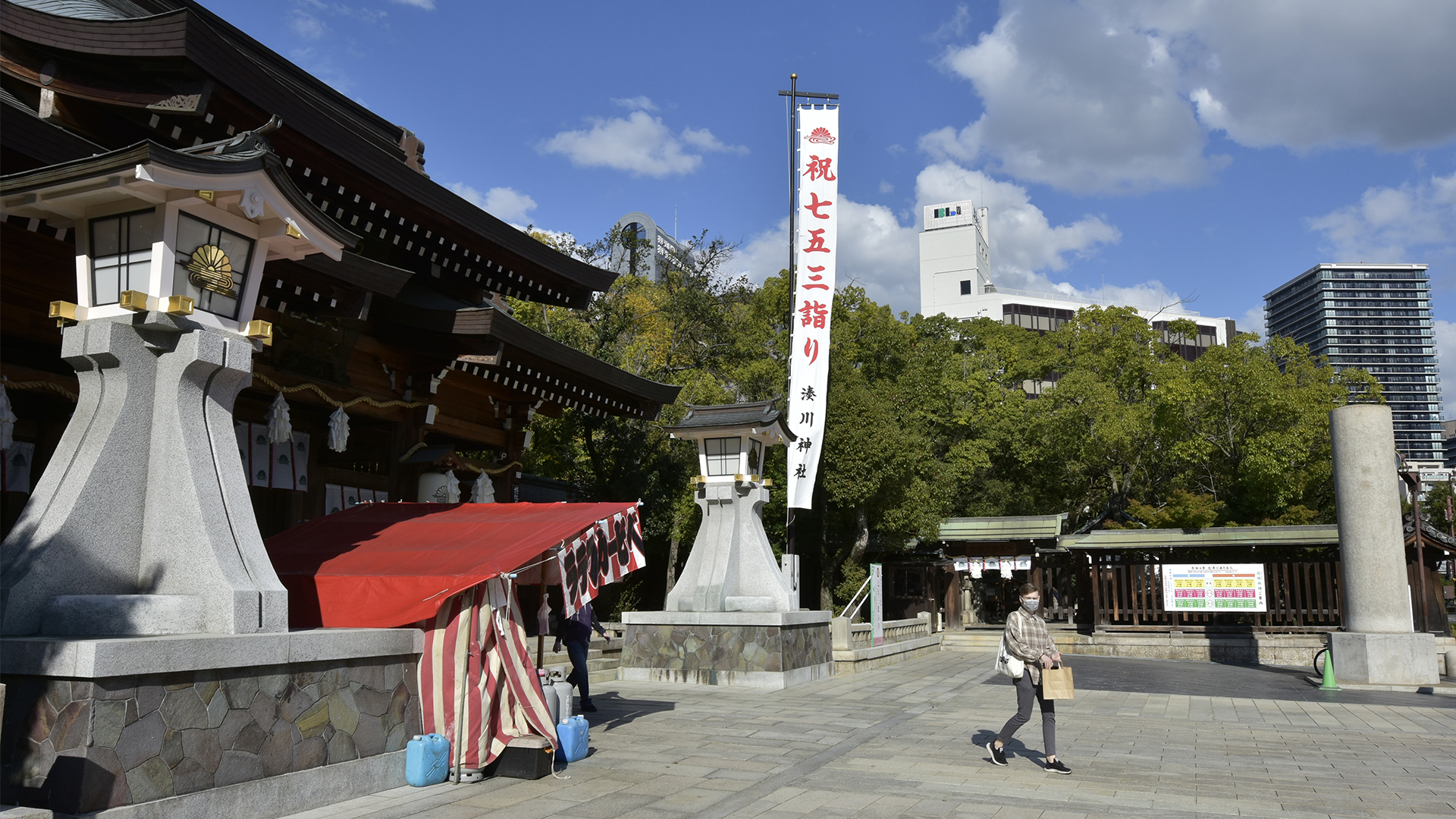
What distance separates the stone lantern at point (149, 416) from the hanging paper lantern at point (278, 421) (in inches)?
152

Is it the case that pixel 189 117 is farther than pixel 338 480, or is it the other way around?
pixel 338 480

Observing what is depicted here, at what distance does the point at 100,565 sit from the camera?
613cm

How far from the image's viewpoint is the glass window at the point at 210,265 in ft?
21.8

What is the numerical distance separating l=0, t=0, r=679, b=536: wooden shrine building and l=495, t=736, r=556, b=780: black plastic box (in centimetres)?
385

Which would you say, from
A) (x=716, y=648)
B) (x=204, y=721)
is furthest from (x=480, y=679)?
(x=716, y=648)

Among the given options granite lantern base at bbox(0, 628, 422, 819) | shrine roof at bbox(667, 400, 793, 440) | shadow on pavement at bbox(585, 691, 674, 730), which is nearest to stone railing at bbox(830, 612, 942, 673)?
shrine roof at bbox(667, 400, 793, 440)

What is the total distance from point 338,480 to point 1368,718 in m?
14.3

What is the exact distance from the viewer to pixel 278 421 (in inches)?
418

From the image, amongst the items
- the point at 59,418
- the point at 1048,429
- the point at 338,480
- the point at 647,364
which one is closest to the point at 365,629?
the point at 59,418

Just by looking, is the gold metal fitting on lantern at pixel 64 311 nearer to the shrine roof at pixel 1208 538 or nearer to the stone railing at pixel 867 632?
the stone railing at pixel 867 632

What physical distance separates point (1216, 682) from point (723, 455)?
418 inches

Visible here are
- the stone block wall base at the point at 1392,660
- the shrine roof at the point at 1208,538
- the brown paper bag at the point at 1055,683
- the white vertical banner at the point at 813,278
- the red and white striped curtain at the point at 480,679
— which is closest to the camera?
the red and white striped curtain at the point at 480,679

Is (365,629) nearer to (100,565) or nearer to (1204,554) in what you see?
(100,565)

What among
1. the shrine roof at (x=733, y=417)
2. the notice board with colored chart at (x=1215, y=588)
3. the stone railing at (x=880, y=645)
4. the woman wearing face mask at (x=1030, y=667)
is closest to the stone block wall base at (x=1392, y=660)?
the notice board with colored chart at (x=1215, y=588)
